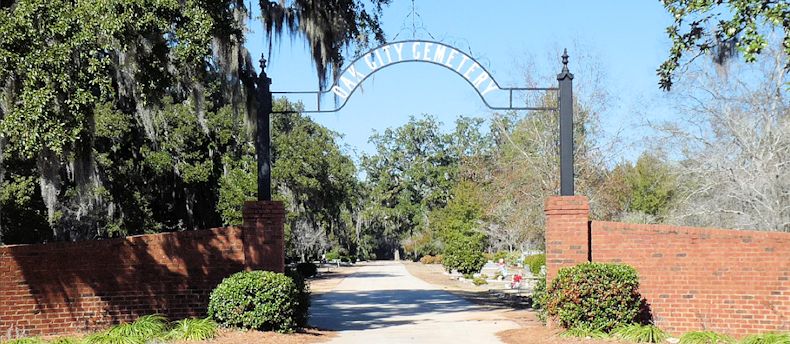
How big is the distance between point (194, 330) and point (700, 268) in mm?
7832

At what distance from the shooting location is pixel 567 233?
600 inches

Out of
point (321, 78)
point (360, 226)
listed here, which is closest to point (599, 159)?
point (321, 78)

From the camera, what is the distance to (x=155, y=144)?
99.4ft

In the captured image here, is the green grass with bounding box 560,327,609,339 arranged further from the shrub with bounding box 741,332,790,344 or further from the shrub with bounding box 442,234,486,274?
the shrub with bounding box 442,234,486,274

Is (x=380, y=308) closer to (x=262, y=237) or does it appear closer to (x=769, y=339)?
(x=262, y=237)

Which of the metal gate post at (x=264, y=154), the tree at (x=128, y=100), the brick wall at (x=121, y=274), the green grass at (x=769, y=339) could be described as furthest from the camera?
the metal gate post at (x=264, y=154)

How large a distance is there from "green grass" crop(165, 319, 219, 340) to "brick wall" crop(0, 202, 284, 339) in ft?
4.26

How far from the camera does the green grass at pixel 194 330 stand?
1348 cm

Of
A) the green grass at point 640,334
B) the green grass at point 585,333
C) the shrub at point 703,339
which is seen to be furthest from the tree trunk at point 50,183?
the shrub at point 703,339

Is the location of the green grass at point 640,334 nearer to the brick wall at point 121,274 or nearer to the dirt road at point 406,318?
the dirt road at point 406,318

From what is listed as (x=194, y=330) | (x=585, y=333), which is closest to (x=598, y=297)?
(x=585, y=333)

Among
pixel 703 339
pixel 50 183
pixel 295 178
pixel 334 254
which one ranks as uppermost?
pixel 295 178

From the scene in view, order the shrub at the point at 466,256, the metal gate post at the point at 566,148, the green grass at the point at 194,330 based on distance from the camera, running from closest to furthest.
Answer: the green grass at the point at 194,330, the metal gate post at the point at 566,148, the shrub at the point at 466,256

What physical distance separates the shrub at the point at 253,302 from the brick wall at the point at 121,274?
2.63 ft
